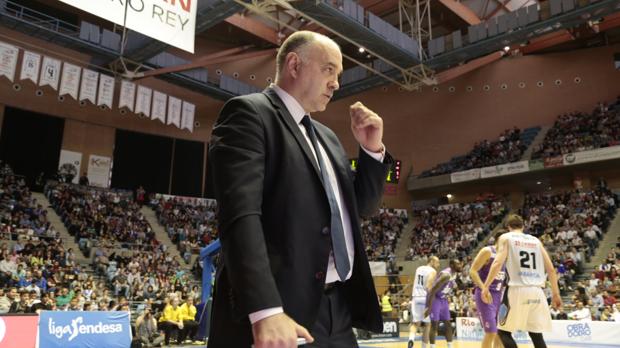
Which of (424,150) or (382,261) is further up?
(424,150)

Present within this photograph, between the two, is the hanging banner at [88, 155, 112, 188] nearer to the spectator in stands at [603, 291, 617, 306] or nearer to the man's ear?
the spectator in stands at [603, 291, 617, 306]

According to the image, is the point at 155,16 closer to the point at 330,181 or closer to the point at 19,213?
the point at 330,181

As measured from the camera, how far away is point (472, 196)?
28.6 m

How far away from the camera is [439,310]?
8.78 metres

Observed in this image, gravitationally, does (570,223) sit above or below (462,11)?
below

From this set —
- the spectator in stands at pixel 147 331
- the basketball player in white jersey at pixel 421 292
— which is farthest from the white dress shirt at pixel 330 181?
the spectator in stands at pixel 147 331

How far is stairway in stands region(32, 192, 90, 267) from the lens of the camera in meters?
18.5

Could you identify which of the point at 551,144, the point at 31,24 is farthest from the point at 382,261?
the point at 31,24

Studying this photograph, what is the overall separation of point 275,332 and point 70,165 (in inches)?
1007

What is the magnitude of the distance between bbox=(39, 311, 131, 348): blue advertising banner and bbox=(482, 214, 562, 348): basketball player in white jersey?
7.56m

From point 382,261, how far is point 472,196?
8.37 metres

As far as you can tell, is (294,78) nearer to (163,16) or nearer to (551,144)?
(163,16)

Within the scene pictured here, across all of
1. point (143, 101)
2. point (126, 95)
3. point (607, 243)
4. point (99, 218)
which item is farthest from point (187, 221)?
point (607, 243)

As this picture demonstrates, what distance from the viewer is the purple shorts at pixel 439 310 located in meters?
8.73
